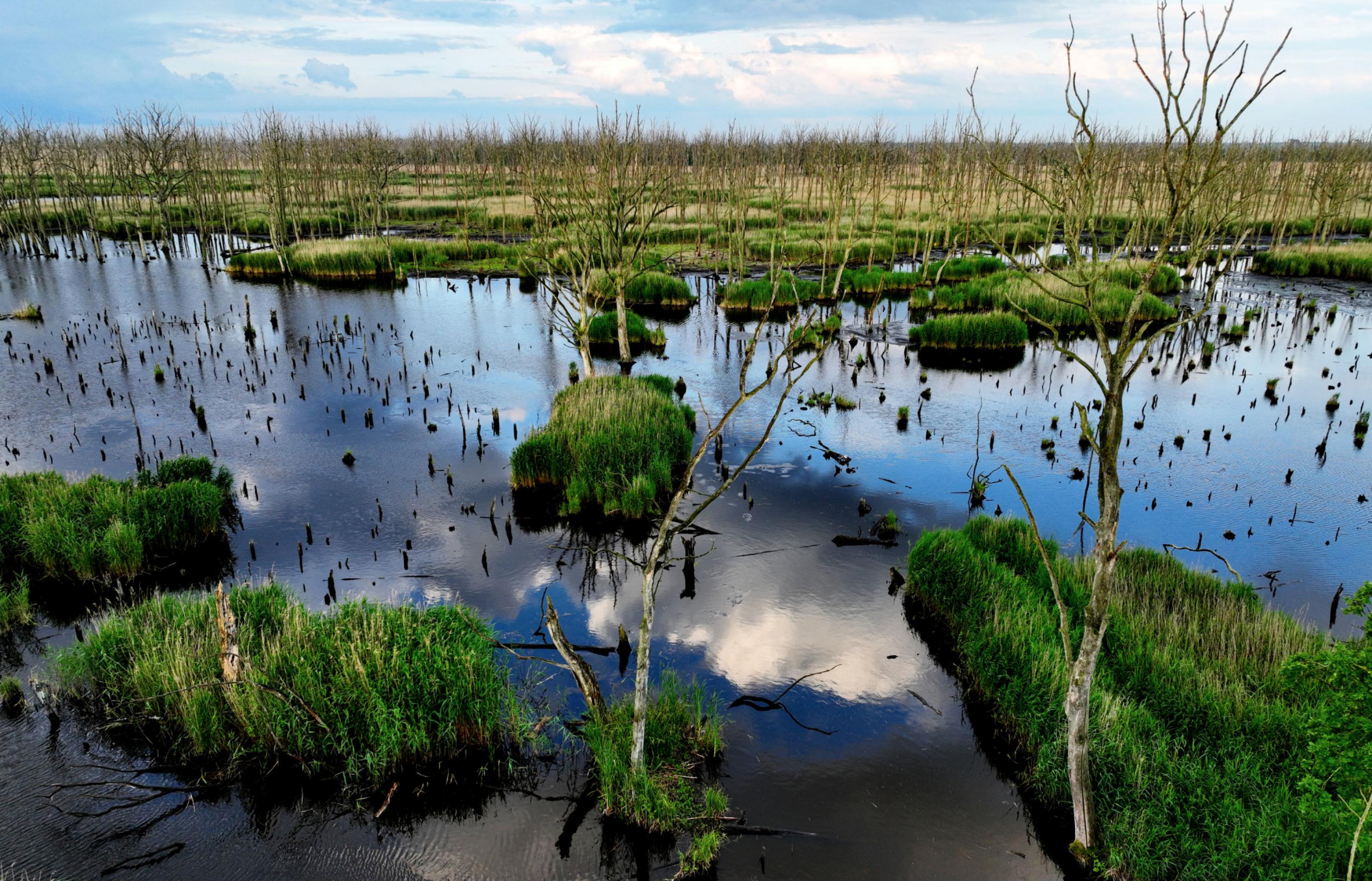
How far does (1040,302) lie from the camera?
35469 mm

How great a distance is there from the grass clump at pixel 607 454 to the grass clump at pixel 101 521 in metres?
7.05

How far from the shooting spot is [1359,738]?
262 inches

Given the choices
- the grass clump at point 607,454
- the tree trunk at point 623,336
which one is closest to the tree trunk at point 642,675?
the grass clump at point 607,454

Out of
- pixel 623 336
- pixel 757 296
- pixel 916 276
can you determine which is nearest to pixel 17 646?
pixel 623 336

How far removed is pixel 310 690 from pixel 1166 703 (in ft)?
39.0

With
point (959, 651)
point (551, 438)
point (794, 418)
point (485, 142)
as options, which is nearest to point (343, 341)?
point (551, 438)

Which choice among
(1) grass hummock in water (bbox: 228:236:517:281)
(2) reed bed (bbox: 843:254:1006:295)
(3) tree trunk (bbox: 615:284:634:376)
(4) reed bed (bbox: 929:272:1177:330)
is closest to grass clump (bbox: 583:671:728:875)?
(3) tree trunk (bbox: 615:284:634:376)

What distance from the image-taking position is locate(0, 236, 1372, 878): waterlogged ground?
31.2 feet

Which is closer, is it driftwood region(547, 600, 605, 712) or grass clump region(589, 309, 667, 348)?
driftwood region(547, 600, 605, 712)

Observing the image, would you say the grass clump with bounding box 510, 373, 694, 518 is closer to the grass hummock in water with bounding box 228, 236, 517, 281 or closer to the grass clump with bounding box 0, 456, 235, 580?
the grass clump with bounding box 0, 456, 235, 580

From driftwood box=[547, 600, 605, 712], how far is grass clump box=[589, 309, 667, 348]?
2366 centimetres

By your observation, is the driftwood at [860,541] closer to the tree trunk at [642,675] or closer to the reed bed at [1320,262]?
the tree trunk at [642,675]

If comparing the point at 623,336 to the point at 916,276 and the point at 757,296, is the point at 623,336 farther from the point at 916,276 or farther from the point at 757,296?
the point at 916,276

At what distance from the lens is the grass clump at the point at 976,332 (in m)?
33.3
